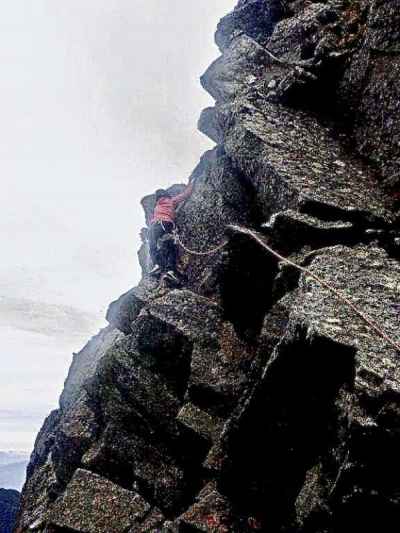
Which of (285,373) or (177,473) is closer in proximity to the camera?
(285,373)

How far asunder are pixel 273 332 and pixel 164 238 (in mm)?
11750

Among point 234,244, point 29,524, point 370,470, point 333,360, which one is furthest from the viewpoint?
point 29,524

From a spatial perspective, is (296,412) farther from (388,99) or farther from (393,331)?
(388,99)

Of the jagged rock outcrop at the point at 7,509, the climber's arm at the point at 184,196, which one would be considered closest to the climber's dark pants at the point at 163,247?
the climber's arm at the point at 184,196

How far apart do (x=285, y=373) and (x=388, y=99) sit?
1066cm

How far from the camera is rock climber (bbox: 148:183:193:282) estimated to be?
21.7 meters

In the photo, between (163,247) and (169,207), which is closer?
(163,247)

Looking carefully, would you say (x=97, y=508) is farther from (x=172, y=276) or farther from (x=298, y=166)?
(x=298, y=166)

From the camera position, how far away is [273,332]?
37.0ft

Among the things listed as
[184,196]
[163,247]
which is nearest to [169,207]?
[184,196]

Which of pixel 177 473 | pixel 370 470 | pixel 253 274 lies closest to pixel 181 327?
pixel 253 274

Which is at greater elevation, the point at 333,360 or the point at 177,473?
the point at 333,360

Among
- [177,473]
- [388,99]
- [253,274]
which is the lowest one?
[177,473]

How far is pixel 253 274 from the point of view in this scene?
14242 mm
